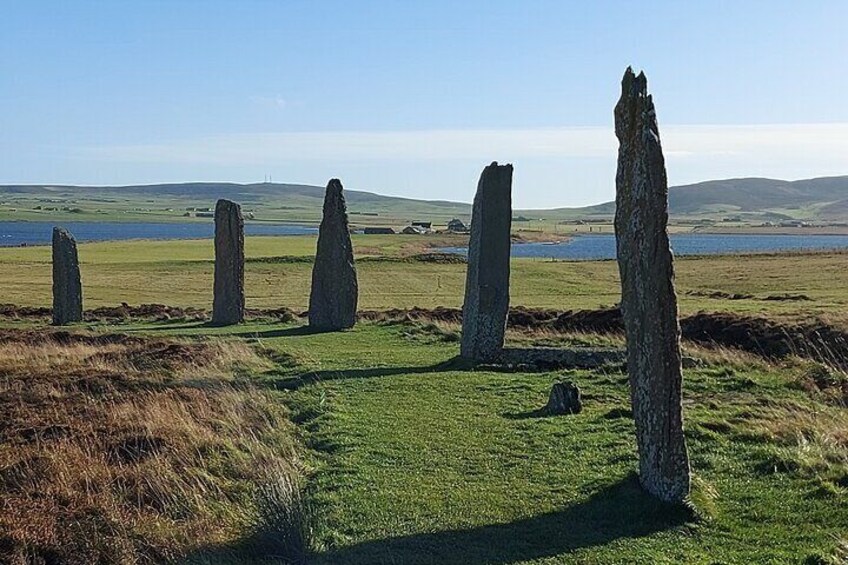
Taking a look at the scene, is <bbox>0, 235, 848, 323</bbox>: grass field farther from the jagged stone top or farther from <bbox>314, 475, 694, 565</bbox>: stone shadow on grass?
<bbox>314, 475, 694, 565</bbox>: stone shadow on grass

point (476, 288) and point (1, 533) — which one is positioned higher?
A: point (476, 288)

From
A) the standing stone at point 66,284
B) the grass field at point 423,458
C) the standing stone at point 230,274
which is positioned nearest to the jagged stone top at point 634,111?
the grass field at point 423,458

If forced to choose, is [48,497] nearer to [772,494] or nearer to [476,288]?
[772,494]

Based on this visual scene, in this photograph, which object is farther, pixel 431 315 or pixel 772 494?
pixel 431 315

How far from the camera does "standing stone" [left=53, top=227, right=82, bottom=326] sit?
33625mm

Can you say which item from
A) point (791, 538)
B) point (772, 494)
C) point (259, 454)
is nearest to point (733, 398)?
point (772, 494)

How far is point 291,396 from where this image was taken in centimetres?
1767

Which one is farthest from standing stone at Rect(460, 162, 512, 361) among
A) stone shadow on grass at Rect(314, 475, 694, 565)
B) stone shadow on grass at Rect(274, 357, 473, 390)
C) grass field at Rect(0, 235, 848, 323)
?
stone shadow on grass at Rect(314, 475, 694, 565)

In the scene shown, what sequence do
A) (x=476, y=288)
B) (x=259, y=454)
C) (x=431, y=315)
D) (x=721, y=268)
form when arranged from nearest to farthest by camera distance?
(x=259, y=454)
(x=476, y=288)
(x=431, y=315)
(x=721, y=268)

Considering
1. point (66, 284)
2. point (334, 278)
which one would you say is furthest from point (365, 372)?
point (66, 284)

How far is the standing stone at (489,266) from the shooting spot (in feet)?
73.8

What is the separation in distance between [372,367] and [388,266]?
4738 cm

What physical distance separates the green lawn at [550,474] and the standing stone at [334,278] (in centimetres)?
1033

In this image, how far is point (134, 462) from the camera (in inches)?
511
